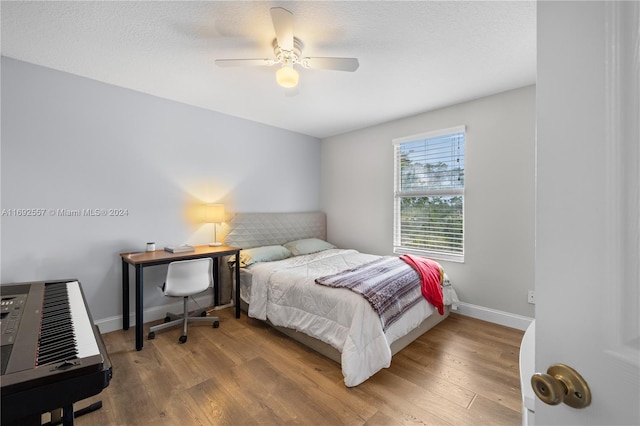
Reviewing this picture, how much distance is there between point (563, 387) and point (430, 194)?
3.29m

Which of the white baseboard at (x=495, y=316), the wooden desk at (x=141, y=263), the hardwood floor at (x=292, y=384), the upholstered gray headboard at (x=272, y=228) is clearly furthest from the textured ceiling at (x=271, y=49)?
the hardwood floor at (x=292, y=384)

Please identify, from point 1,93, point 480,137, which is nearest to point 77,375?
point 1,93

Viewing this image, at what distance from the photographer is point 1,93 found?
2309mm

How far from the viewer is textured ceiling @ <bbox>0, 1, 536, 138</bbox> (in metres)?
1.76

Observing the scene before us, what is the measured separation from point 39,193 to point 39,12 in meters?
1.51

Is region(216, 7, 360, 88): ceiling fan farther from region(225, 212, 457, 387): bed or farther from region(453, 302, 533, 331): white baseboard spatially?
region(453, 302, 533, 331): white baseboard

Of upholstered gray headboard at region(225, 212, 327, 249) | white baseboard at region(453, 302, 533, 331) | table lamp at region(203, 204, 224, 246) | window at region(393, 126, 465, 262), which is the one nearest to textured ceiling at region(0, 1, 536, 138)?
window at region(393, 126, 465, 262)

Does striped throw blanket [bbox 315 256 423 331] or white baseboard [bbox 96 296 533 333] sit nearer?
striped throw blanket [bbox 315 256 423 331]

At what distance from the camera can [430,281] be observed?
2.80 meters

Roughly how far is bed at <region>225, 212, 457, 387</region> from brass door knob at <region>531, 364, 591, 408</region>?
1.59 m

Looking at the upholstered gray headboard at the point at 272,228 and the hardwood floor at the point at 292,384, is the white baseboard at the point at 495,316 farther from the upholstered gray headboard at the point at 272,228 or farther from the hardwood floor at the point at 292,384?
the upholstered gray headboard at the point at 272,228

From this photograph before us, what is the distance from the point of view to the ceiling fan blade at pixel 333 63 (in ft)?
6.46

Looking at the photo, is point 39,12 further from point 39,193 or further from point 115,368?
point 115,368

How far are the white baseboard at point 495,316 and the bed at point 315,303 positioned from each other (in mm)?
252
